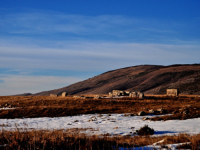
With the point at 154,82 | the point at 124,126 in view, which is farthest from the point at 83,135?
the point at 154,82

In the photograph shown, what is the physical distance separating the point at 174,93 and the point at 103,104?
20922 millimetres

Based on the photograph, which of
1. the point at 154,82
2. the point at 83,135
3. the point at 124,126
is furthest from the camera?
the point at 154,82

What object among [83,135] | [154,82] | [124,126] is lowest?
[124,126]

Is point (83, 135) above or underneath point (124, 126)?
above

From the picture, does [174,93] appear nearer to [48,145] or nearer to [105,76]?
[48,145]

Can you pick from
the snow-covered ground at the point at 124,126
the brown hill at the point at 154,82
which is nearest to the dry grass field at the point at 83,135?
the snow-covered ground at the point at 124,126

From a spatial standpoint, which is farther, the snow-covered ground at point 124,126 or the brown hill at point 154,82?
the brown hill at point 154,82

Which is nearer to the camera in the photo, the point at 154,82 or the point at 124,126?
the point at 124,126

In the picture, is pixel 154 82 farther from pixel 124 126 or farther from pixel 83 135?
pixel 83 135

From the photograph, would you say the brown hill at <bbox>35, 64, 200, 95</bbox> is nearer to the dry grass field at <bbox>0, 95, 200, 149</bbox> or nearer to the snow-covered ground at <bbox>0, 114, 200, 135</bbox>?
the dry grass field at <bbox>0, 95, 200, 149</bbox>

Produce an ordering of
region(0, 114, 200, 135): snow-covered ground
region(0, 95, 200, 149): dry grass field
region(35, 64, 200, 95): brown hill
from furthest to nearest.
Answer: region(35, 64, 200, 95): brown hill < region(0, 114, 200, 135): snow-covered ground < region(0, 95, 200, 149): dry grass field

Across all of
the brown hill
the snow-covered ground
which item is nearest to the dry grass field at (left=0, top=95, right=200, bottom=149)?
the snow-covered ground

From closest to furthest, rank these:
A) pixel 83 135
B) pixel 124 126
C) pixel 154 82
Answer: pixel 83 135 → pixel 124 126 → pixel 154 82

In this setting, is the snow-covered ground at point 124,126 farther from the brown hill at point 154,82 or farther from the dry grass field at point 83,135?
the brown hill at point 154,82
